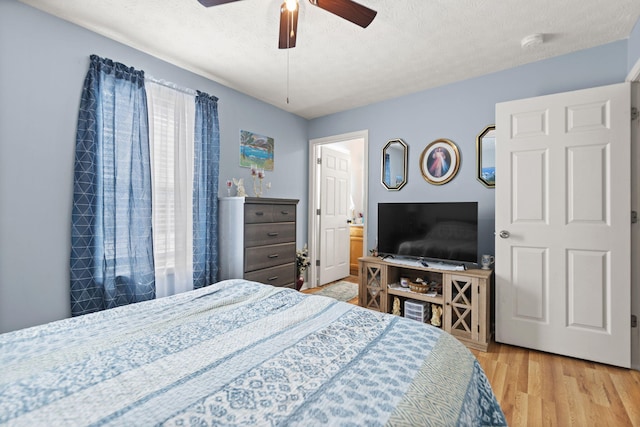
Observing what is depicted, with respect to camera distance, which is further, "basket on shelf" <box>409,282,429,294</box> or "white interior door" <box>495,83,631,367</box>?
"basket on shelf" <box>409,282,429,294</box>

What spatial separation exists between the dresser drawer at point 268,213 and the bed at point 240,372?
1435mm

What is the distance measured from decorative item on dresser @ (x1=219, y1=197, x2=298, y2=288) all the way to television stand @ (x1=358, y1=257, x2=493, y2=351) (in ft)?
2.85

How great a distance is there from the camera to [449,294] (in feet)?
8.73

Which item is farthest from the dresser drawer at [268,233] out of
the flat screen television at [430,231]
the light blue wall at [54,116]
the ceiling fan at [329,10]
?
the ceiling fan at [329,10]

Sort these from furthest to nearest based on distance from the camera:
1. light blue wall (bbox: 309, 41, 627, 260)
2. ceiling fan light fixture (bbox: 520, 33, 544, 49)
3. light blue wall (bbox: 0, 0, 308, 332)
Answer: light blue wall (bbox: 309, 41, 627, 260) → ceiling fan light fixture (bbox: 520, 33, 544, 49) → light blue wall (bbox: 0, 0, 308, 332)

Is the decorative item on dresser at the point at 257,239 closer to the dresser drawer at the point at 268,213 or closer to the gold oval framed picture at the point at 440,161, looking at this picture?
the dresser drawer at the point at 268,213

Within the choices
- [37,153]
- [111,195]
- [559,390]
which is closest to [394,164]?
[559,390]

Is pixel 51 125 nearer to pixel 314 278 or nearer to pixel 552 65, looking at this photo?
pixel 314 278

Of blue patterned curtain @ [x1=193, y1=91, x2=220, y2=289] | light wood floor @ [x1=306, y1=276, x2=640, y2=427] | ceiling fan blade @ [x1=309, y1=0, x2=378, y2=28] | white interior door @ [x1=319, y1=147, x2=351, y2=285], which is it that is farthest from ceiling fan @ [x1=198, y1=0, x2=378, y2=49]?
white interior door @ [x1=319, y1=147, x2=351, y2=285]

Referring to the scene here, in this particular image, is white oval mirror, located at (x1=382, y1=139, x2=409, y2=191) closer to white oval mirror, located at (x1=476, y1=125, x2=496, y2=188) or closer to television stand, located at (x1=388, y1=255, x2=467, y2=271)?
white oval mirror, located at (x1=476, y1=125, x2=496, y2=188)

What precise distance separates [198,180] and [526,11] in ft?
9.51

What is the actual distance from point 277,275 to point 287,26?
221 cm

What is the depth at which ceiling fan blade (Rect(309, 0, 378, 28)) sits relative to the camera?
1537 millimetres

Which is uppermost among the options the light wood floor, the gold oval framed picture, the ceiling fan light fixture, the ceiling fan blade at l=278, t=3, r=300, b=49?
the ceiling fan light fixture
